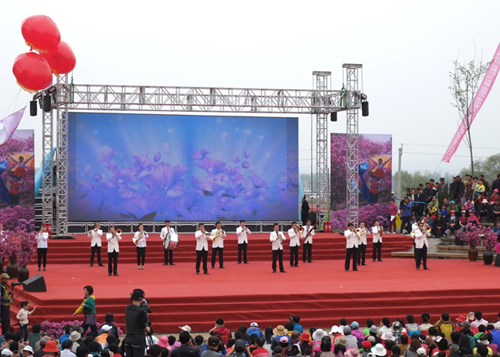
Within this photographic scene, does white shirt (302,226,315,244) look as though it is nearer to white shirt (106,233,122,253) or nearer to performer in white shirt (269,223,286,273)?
performer in white shirt (269,223,286,273)

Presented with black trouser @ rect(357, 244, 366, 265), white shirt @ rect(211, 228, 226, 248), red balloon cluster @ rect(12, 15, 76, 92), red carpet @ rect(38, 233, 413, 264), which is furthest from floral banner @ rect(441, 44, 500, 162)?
red balloon cluster @ rect(12, 15, 76, 92)

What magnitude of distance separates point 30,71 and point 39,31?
96cm

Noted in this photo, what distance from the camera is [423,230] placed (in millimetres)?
17109

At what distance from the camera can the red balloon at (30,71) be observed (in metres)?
14.1

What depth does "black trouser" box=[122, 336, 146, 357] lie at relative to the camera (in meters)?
7.62

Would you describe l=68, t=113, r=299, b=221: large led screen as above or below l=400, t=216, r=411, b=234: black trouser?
above

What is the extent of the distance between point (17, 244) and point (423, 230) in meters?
11.0

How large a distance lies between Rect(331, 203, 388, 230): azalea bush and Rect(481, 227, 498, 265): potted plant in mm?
5994

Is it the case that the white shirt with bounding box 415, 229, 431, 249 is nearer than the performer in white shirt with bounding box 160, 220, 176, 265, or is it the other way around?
the white shirt with bounding box 415, 229, 431, 249

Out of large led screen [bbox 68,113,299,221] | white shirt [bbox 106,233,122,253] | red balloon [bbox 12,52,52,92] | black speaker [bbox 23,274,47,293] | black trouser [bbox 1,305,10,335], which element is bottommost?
black trouser [bbox 1,305,10,335]

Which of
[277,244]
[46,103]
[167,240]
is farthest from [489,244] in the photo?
[46,103]

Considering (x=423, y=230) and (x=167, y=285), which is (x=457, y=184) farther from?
(x=167, y=285)

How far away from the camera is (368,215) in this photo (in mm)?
24578

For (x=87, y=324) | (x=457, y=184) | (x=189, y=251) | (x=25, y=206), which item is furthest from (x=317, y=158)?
(x=87, y=324)
